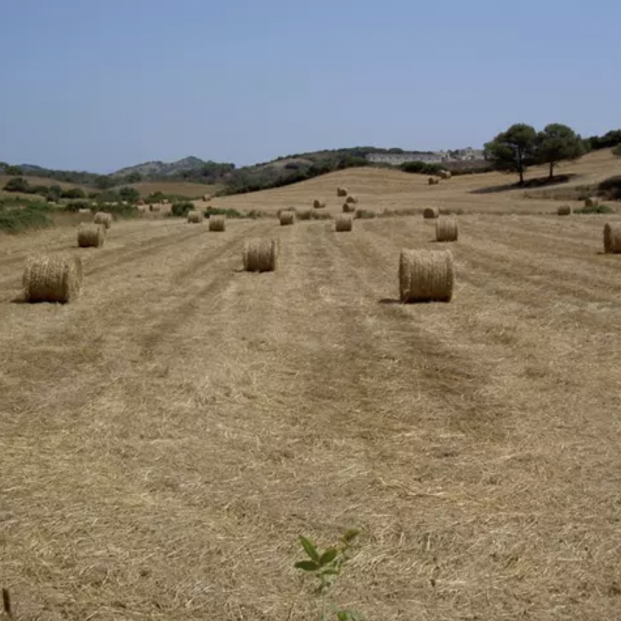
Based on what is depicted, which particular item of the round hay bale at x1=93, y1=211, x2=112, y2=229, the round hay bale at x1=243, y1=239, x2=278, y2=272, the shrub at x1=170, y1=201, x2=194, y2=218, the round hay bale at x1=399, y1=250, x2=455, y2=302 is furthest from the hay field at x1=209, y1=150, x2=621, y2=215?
the round hay bale at x1=399, y1=250, x2=455, y2=302

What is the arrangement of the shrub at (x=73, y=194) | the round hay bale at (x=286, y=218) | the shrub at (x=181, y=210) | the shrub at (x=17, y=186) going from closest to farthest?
the round hay bale at (x=286, y=218), the shrub at (x=181, y=210), the shrub at (x=73, y=194), the shrub at (x=17, y=186)

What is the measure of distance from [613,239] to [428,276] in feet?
26.6

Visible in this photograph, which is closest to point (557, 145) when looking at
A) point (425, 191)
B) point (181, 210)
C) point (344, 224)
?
point (425, 191)

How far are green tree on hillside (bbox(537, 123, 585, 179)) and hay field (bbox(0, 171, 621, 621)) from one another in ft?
179

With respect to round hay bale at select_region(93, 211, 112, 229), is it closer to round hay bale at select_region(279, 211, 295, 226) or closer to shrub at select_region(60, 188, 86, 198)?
round hay bale at select_region(279, 211, 295, 226)

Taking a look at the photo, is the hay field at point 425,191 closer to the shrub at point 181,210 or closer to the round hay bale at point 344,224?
the shrub at point 181,210

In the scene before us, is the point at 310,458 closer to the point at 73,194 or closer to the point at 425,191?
the point at 425,191

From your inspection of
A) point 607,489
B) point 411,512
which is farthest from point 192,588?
point 607,489

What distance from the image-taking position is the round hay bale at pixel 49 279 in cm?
1454

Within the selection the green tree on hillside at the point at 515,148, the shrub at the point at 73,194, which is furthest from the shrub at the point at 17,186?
the green tree on hillside at the point at 515,148

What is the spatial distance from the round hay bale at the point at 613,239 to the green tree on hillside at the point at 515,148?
48371 mm

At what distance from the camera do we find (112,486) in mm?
6332

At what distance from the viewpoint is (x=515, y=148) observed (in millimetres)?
68500

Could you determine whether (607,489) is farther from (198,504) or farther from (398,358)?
(398,358)
